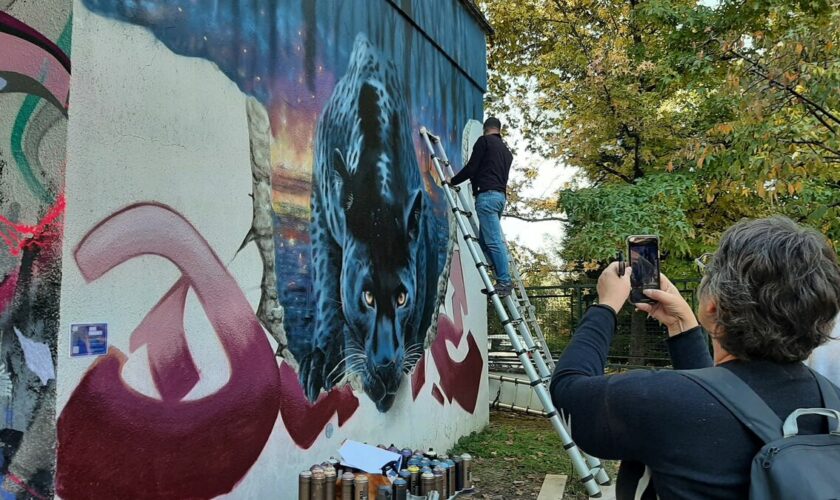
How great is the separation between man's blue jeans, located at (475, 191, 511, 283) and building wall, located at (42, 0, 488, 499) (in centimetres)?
74

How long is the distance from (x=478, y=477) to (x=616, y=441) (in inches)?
209

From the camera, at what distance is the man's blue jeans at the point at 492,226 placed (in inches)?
261

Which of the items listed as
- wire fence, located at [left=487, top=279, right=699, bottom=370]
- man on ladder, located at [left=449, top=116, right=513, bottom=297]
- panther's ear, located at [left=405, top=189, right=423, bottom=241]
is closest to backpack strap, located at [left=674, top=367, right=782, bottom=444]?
man on ladder, located at [left=449, top=116, right=513, bottom=297]

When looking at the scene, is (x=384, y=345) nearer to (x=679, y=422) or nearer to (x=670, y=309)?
(x=670, y=309)

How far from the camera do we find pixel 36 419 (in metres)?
2.79

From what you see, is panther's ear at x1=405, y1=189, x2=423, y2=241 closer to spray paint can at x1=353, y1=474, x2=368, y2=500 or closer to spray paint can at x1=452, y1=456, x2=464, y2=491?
spray paint can at x1=452, y1=456, x2=464, y2=491

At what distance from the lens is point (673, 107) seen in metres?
12.9

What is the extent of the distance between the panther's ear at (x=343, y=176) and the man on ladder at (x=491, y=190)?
70.5 inches

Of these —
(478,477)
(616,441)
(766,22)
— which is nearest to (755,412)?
(616,441)

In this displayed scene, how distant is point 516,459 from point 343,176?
3951 mm

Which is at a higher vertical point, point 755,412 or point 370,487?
point 755,412

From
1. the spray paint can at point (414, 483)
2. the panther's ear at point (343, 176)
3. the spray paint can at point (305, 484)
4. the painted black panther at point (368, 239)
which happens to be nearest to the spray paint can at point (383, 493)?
the spray paint can at point (414, 483)

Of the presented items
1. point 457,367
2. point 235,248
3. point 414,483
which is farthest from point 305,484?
point 457,367

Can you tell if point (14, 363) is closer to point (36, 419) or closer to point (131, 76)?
point (36, 419)
